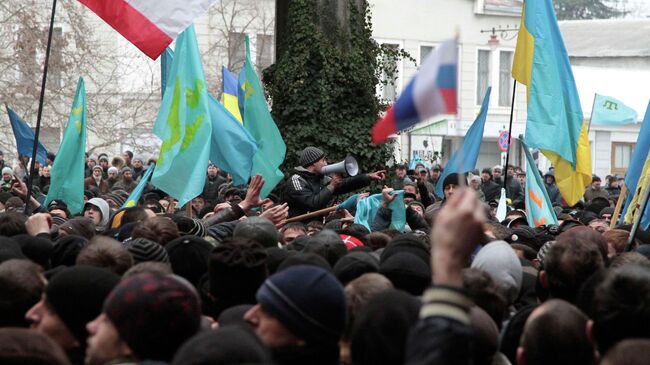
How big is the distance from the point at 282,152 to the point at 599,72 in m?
36.1

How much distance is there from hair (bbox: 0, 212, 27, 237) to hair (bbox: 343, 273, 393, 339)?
3.38 meters

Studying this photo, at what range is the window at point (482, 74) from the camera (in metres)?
41.8

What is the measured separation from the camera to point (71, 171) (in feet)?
40.0

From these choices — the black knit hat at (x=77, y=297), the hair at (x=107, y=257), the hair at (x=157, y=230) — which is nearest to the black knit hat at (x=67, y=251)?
the hair at (x=157, y=230)

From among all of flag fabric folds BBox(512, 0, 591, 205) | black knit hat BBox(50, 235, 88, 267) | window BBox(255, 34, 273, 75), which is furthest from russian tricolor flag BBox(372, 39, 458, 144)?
window BBox(255, 34, 273, 75)

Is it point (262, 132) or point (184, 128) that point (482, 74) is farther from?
point (184, 128)

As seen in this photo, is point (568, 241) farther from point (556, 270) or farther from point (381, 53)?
point (381, 53)

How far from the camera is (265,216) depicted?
8.54 meters

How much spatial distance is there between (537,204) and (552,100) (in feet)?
4.00

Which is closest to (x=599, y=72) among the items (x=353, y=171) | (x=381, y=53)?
(x=381, y=53)

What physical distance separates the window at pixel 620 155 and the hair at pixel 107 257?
43218 millimetres

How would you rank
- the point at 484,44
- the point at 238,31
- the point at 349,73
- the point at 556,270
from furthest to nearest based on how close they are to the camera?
the point at 484,44, the point at 238,31, the point at 349,73, the point at 556,270

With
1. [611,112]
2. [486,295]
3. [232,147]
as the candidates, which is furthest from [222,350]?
[611,112]

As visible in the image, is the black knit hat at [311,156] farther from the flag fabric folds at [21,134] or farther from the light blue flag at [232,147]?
the flag fabric folds at [21,134]
